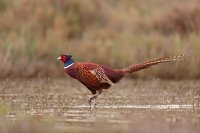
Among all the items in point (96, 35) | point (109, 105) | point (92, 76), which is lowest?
point (109, 105)

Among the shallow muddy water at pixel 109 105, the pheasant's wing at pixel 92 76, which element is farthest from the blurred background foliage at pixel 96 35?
the pheasant's wing at pixel 92 76

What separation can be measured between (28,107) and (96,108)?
3.36 ft

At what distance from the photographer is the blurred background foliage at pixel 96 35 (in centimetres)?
1786

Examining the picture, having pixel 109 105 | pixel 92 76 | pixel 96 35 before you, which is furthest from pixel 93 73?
pixel 96 35

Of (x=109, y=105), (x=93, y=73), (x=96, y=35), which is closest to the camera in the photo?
(x=93, y=73)

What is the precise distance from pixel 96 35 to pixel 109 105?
8413mm

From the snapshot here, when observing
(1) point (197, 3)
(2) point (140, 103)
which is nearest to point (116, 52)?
(1) point (197, 3)

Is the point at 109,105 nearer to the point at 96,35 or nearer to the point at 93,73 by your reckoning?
the point at 93,73

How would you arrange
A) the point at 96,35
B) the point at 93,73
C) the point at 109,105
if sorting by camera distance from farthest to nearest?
the point at 96,35
the point at 109,105
the point at 93,73

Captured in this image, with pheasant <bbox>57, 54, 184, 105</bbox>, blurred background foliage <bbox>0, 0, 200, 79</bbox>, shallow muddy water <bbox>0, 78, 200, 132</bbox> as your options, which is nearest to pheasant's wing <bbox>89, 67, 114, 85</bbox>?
pheasant <bbox>57, 54, 184, 105</bbox>

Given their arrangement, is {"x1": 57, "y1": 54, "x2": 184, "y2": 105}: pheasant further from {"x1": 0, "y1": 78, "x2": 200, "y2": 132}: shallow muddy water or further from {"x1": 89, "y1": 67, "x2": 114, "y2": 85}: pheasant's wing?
{"x1": 0, "y1": 78, "x2": 200, "y2": 132}: shallow muddy water

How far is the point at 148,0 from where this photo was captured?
26.0 meters

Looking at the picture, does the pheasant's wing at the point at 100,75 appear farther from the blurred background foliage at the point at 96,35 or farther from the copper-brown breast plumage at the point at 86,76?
the blurred background foliage at the point at 96,35

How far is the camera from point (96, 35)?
2081cm
